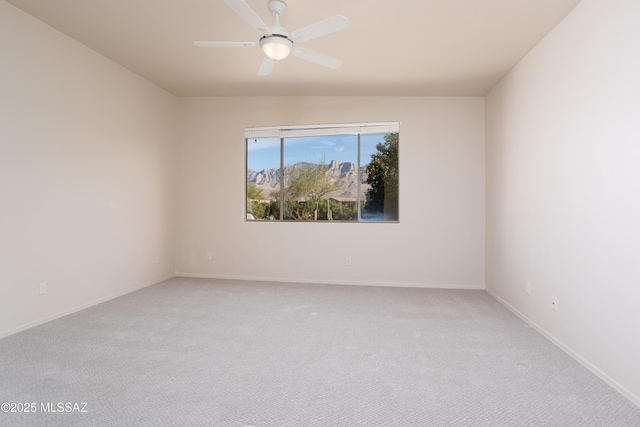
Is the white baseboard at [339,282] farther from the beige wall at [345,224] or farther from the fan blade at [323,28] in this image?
the fan blade at [323,28]

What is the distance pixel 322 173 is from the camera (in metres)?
5.09

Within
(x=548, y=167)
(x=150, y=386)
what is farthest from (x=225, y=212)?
(x=548, y=167)

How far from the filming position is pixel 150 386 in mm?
1973

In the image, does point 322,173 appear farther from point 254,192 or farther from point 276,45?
point 276,45

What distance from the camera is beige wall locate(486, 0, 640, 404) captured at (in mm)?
2004

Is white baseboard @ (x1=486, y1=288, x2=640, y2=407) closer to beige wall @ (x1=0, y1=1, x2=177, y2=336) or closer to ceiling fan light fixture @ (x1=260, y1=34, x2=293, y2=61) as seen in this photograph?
ceiling fan light fixture @ (x1=260, y1=34, x2=293, y2=61)

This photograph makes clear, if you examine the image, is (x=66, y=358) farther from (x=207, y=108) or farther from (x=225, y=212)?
(x=207, y=108)

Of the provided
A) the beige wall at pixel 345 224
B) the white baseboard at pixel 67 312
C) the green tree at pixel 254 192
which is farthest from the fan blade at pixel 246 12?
the white baseboard at pixel 67 312

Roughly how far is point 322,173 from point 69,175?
10.2ft

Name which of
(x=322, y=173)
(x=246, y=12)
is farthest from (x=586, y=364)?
(x=322, y=173)

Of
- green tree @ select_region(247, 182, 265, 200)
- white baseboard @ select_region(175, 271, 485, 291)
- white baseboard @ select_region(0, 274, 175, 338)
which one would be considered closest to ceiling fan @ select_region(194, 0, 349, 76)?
green tree @ select_region(247, 182, 265, 200)

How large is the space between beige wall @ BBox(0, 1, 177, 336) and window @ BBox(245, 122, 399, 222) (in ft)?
4.77

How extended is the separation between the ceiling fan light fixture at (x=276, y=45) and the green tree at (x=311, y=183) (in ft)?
8.44

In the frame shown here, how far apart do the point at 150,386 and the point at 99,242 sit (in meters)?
2.34
